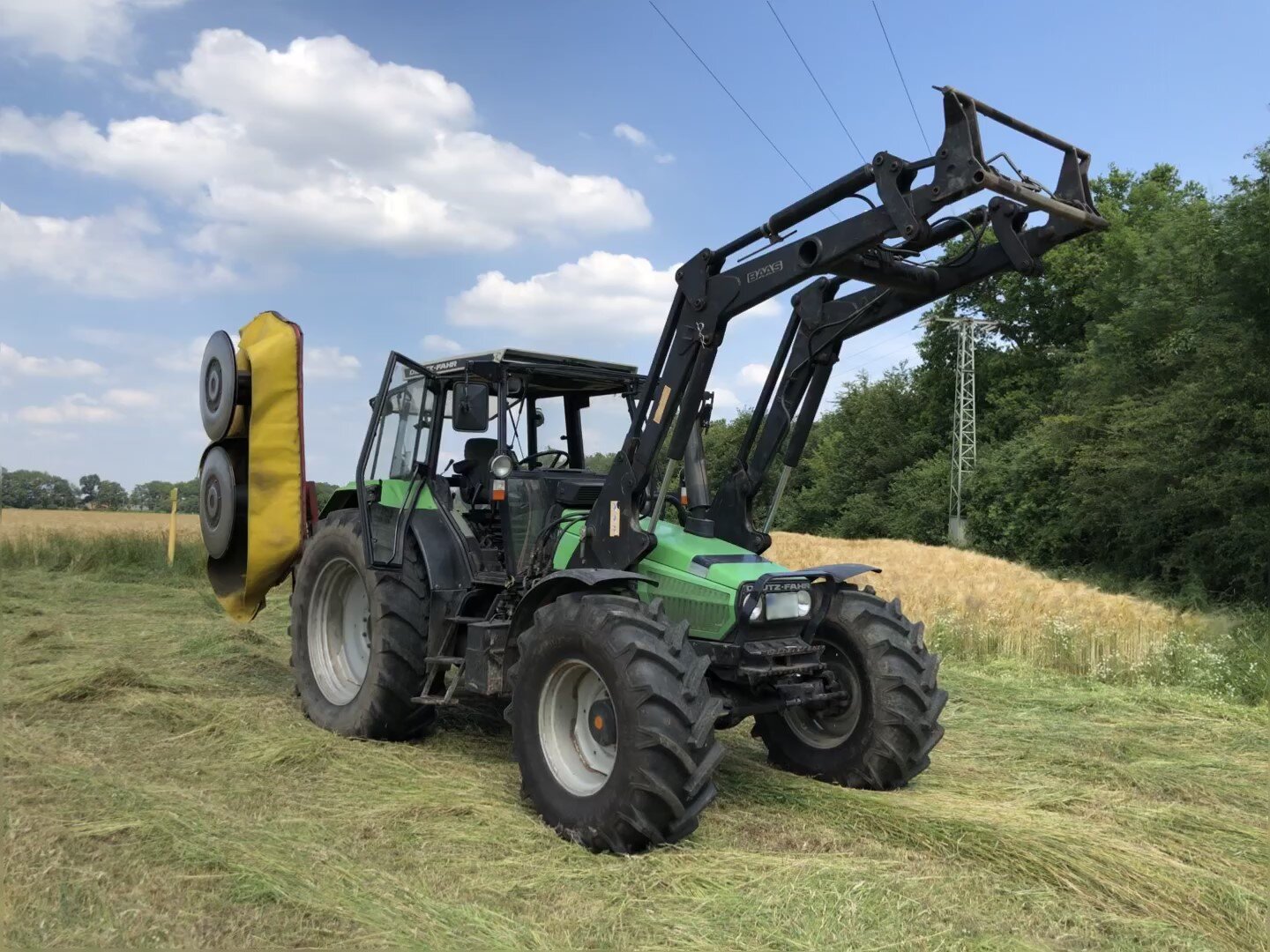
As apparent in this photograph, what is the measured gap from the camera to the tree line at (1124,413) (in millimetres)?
17422

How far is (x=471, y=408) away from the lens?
571 centimetres

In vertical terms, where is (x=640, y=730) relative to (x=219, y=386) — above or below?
below

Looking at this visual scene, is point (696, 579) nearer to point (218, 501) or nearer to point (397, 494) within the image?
point (397, 494)

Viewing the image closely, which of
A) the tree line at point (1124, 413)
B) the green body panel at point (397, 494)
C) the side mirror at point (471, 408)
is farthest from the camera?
the tree line at point (1124, 413)

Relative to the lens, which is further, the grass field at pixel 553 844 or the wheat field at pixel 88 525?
the wheat field at pixel 88 525

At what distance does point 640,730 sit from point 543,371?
9.48ft

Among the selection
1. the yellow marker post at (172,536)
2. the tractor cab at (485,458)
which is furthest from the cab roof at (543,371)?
the yellow marker post at (172,536)

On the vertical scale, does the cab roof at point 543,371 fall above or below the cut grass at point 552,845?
above

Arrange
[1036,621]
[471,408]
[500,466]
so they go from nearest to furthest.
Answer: [471,408], [500,466], [1036,621]

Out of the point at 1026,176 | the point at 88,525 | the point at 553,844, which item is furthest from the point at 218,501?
the point at 88,525

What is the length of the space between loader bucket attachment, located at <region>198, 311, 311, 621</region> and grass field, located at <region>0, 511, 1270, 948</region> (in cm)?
97

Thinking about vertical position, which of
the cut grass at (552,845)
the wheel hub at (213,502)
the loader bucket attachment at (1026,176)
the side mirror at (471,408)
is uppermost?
the loader bucket attachment at (1026,176)

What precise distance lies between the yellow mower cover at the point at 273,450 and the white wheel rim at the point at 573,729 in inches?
124

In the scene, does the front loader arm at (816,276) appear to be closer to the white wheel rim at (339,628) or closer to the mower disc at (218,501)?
the white wheel rim at (339,628)
